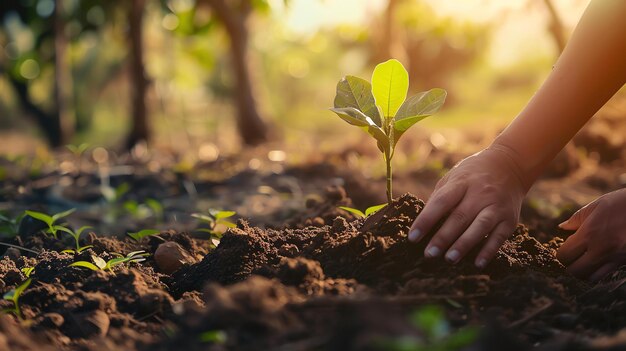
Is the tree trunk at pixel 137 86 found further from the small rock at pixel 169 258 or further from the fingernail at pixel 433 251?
the fingernail at pixel 433 251

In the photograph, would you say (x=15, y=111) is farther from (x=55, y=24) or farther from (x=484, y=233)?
(x=484, y=233)

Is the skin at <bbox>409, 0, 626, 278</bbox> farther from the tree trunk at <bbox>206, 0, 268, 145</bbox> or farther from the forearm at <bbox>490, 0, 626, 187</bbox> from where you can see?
the tree trunk at <bbox>206, 0, 268, 145</bbox>

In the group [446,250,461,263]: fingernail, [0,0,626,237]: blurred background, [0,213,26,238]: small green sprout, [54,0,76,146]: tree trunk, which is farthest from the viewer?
[54,0,76,146]: tree trunk

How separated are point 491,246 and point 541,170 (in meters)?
0.33

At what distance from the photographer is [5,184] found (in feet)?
13.5

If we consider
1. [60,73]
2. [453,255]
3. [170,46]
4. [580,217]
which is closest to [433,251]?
[453,255]

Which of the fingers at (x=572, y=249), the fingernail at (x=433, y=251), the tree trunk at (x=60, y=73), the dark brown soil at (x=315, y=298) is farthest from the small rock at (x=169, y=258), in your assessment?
the tree trunk at (x=60, y=73)

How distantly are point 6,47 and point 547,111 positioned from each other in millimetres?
14740

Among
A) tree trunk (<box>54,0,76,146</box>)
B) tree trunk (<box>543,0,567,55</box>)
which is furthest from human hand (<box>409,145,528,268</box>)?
tree trunk (<box>54,0,76,146</box>)

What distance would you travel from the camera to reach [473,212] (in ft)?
5.37

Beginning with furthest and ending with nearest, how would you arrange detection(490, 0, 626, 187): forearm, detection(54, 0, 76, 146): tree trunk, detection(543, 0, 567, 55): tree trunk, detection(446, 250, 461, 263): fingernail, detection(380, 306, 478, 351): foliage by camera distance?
detection(54, 0, 76, 146): tree trunk < detection(543, 0, 567, 55): tree trunk < detection(490, 0, 626, 187): forearm < detection(446, 250, 461, 263): fingernail < detection(380, 306, 478, 351): foliage

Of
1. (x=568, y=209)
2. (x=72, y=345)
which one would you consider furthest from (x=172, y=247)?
(x=568, y=209)

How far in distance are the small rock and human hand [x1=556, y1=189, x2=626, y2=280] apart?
1.13 metres

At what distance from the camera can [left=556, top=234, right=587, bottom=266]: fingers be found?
192cm
